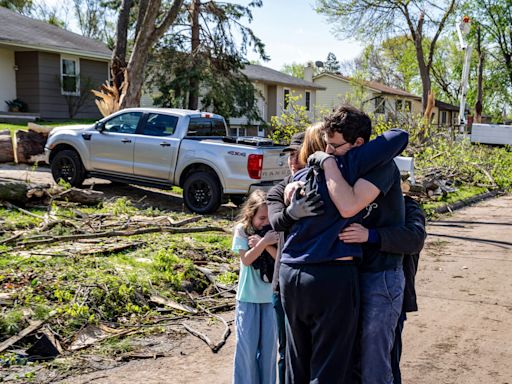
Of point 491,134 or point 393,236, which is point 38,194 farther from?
point 491,134

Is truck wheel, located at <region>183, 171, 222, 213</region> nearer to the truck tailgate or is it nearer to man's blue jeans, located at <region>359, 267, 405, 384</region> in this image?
the truck tailgate

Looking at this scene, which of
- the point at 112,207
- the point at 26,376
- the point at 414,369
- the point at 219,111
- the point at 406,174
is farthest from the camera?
the point at 219,111

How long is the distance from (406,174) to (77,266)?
9.38 m

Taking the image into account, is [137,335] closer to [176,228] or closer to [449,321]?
[449,321]

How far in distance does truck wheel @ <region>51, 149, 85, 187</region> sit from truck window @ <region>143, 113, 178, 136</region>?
1682 mm

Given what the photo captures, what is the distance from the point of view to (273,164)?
38.8ft

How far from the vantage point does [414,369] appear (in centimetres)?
525

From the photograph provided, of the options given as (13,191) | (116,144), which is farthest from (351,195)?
(116,144)

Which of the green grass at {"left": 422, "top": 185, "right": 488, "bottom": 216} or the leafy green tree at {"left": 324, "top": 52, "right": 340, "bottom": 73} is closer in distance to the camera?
the green grass at {"left": 422, "top": 185, "right": 488, "bottom": 216}

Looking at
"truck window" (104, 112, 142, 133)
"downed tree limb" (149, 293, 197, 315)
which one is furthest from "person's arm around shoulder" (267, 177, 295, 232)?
"truck window" (104, 112, 142, 133)

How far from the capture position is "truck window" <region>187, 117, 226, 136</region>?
41.7ft

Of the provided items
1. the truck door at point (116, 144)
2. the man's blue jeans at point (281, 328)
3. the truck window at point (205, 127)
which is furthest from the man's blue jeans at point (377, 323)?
the truck door at point (116, 144)

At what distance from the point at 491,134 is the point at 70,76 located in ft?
62.7

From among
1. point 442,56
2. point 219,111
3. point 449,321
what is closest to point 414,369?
point 449,321
